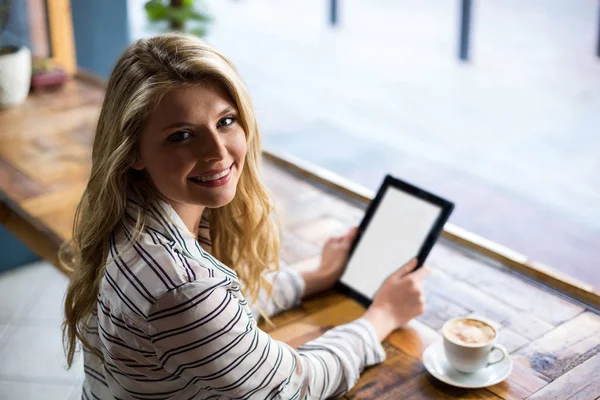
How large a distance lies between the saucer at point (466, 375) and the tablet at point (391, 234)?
0.20 meters

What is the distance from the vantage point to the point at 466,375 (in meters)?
1.25

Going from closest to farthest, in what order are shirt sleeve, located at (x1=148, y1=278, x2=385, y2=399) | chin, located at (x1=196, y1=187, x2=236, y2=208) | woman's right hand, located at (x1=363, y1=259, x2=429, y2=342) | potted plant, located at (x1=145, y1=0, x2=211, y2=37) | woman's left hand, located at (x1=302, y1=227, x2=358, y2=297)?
shirt sleeve, located at (x1=148, y1=278, x2=385, y2=399) < chin, located at (x1=196, y1=187, x2=236, y2=208) < woman's right hand, located at (x1=363, y1=259, x2=429, y2=342) < woman's left hand, located at (x1=302, y1=227, x2=358, y2=297) < potted plant, located at (x1=145, y1=0, x2=211, y2=37)

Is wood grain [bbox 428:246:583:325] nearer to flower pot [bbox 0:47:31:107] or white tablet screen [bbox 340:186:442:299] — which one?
white tablet screen [bbox 340:186:442:299]

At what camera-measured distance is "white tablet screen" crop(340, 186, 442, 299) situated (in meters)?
1.43

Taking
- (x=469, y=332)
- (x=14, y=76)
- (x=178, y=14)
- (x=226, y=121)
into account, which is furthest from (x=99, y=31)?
(x=469, y=332)

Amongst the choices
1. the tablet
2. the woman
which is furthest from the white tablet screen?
the woman

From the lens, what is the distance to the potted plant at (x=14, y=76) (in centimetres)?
265

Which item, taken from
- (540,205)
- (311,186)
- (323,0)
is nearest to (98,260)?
(311,186)

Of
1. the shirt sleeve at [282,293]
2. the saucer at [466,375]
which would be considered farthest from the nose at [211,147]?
the saucer at [466,375]

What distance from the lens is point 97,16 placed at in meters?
3.38

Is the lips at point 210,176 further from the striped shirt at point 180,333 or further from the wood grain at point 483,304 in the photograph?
the wood grain at point 483,304

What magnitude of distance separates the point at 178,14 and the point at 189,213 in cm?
188

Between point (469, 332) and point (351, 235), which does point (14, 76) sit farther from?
point (469, 332)

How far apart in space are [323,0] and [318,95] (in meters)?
1.72
